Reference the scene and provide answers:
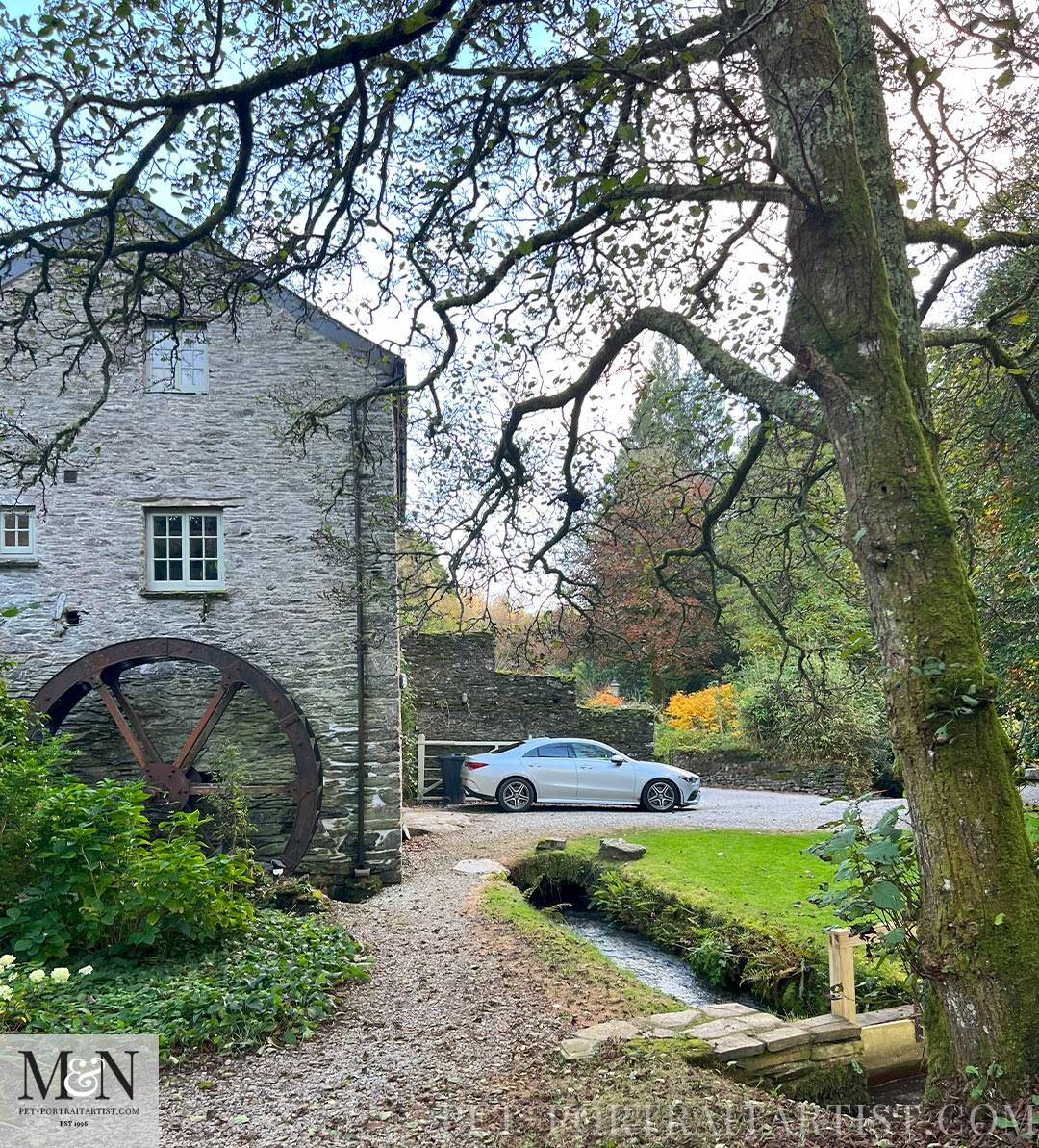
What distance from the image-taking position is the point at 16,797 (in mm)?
5750

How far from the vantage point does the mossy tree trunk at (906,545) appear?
2.82 m

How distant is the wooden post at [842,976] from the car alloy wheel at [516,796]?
1012cm

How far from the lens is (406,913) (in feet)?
25.7

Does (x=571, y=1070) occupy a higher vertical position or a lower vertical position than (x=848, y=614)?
lower

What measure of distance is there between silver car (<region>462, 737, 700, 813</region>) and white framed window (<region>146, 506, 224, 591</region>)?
268 inches

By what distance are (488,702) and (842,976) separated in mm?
13253

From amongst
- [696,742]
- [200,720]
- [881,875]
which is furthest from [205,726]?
[696,742]

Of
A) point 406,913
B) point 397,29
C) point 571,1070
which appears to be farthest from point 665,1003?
point 397,29

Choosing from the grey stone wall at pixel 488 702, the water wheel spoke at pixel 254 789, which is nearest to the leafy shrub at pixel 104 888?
the water wheel spoke at pixel 254 789

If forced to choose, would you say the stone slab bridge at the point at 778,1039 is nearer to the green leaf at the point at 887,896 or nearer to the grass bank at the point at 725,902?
the grass bank at the point at 725,902

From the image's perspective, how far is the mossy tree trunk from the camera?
2820 mm

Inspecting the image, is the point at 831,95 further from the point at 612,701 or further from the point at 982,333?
the point at 612,701

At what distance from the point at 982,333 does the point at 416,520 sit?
3439 millimetres

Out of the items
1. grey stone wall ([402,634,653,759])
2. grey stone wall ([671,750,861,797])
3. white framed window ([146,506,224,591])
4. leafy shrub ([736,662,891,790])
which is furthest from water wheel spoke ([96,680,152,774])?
grey stone wall ([671,750,861,797])
